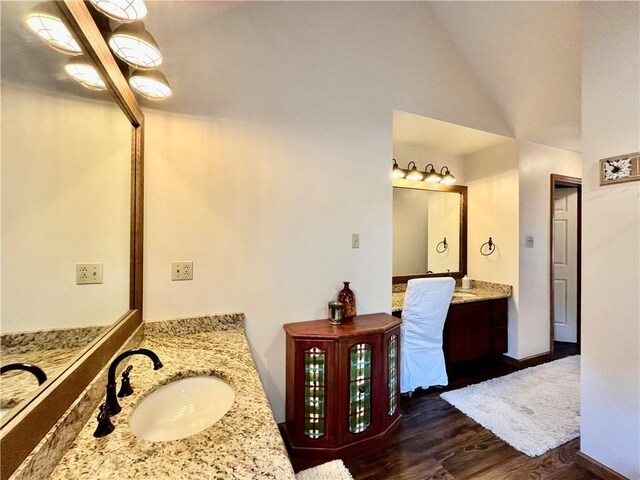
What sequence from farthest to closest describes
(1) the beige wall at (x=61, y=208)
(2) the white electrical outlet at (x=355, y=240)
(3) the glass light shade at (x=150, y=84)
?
(2) the white electrical outlet at (x=355, y=240)
(3) the glass light shade at (x=150, y=84)
(1) the beige wall at (x=61, y=208)

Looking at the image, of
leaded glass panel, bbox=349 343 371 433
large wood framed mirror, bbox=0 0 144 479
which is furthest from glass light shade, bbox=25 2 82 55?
leaded glass panel, bbox=349 343 371 433

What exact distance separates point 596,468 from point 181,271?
106 inches

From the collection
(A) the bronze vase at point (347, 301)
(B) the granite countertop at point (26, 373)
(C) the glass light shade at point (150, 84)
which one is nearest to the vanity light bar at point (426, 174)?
(A) the bronze vase at point (347, 301)

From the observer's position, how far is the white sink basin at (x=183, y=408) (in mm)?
966

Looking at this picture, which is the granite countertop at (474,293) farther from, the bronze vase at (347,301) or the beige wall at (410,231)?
the bronze vase at (347,301)

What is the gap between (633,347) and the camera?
1390 millimetres

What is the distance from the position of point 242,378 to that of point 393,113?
2.28 m

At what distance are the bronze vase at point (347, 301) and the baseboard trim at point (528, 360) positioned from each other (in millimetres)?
2159

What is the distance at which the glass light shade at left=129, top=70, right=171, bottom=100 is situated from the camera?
1325mm

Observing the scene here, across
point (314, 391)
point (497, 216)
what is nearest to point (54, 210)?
point (314, 391)

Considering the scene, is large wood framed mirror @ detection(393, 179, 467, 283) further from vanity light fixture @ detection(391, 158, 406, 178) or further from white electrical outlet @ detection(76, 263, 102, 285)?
white electrical outlet @ detection(76, 263, 102, 285)

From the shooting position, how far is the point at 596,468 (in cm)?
152

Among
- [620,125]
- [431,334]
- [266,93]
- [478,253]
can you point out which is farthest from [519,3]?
[431,334]

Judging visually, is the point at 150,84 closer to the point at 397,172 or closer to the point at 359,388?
the point at 359,388
